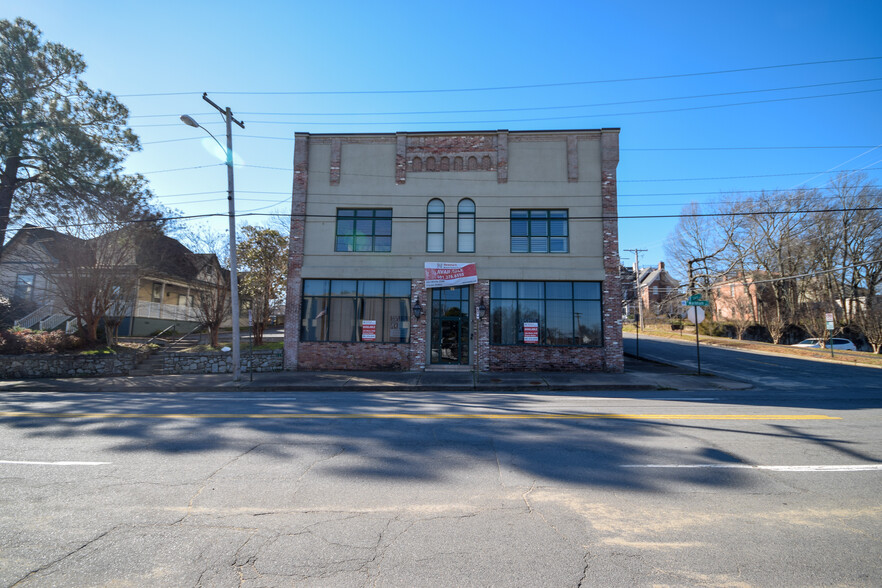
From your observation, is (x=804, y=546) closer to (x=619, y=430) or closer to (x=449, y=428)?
(x=619, y=430)

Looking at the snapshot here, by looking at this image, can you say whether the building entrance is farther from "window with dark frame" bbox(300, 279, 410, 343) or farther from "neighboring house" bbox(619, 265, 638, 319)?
"neighboring house" bbox(619, 265, 638, 319)

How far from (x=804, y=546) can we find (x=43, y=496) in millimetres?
7432

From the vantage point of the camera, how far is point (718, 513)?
158 inches

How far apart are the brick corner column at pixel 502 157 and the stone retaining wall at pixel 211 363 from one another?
12.4 meters

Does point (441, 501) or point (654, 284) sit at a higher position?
point (654, 284)

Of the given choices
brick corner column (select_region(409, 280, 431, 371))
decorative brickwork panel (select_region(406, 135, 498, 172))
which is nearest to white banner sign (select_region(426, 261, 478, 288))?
brick corner column (select_region(409, 280, 431, 371))

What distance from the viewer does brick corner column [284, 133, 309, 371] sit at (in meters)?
17.9

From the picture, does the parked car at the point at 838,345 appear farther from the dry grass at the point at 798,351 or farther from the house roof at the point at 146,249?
the house roof at the point at 146,249

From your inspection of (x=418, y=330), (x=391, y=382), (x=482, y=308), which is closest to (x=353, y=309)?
(x=418, y=330)

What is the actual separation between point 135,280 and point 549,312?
19994 millimetres

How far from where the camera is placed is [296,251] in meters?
18.3

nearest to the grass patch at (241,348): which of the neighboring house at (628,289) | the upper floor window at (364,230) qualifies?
the upper floor window at (364,230)

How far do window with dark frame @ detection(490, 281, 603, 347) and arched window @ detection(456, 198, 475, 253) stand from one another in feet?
6.56

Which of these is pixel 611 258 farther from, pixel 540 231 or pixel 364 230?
pixel 364 230
